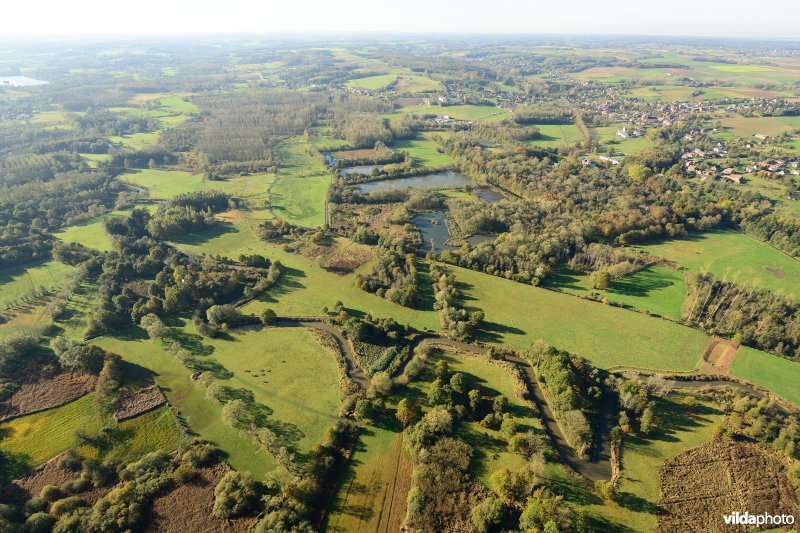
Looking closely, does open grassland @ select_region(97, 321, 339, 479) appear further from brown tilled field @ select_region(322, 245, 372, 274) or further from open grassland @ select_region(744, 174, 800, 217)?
open grassland @ select_region(744, 174, 800, 217)

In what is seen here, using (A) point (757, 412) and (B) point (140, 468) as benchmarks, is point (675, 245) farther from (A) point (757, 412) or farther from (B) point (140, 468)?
(B) point (140, 468)

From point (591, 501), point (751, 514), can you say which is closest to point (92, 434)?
point (591, 501)

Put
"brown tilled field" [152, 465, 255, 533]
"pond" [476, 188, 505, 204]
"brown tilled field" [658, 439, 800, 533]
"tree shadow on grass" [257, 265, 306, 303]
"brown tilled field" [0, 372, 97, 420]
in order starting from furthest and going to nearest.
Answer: "pond" [476, 188, 505, 204] < "tree shadow on grass" [257, 265, 306, 303] < "brown tilled field" [0, 372, 97, 420] < "brown tilled field" [658, 439, 800, 533] < "brown tilled field" [152, 465, 255, 533]

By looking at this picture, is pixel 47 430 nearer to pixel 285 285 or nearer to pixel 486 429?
pixel 285 285

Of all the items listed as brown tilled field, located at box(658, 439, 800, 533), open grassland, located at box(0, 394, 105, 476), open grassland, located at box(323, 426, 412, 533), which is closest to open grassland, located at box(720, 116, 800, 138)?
brown tilled field, located at box(658, 439, 800, 533)

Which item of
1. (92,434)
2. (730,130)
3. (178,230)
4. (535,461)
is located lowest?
(92,434)

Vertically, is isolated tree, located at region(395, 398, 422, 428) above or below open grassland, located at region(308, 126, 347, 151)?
below
